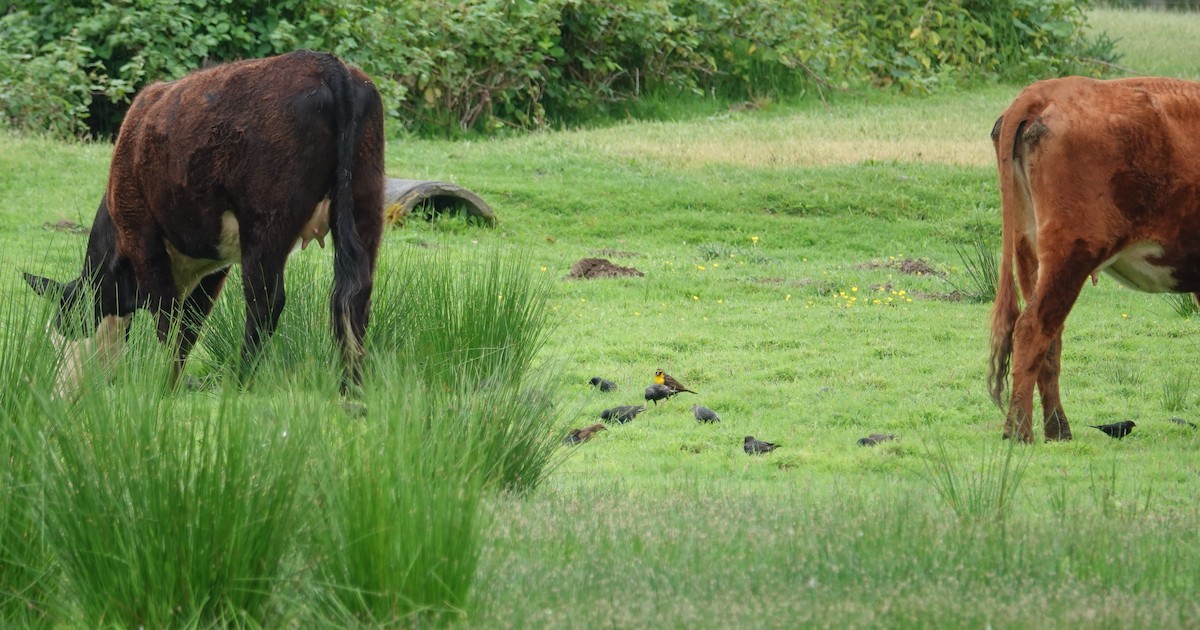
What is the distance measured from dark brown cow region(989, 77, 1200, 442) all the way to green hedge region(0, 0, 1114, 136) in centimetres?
1223

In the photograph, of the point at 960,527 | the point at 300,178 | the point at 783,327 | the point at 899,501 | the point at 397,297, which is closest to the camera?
the point at 960,527

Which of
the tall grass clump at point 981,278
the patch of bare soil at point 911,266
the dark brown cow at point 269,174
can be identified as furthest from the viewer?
the patch of bare soil at point 911,266

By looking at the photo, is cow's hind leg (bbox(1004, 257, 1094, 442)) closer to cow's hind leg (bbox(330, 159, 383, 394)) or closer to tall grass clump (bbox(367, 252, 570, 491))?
tall grass clump (bbox(367, 252, 570, 491))

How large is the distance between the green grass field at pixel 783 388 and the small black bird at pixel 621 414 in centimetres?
17

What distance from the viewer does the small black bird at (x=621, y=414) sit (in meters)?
8.12

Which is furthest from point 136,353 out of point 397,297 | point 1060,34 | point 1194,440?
point 1060,34

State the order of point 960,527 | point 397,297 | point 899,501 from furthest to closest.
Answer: point 397,297
point 899,501
point 960,527

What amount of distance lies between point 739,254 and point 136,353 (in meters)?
9.02

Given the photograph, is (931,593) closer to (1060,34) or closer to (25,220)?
(25,220)

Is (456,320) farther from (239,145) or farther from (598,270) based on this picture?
(598,270)

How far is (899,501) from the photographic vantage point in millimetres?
5453

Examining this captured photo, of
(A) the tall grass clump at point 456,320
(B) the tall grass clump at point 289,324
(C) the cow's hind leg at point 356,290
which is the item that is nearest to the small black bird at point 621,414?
(A) the tall grass clump at point 456,320

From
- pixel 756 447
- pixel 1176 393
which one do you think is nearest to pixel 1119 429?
pixel 1176 393

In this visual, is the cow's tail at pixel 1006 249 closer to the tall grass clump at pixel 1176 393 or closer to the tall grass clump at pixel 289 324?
the tall grass clump at pixel 1176 393
